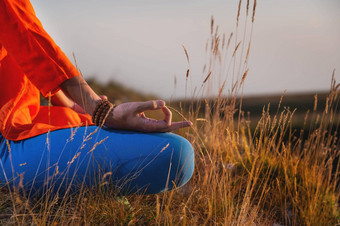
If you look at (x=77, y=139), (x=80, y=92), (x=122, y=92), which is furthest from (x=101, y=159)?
(x=122, y=92)

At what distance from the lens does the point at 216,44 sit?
2203 millimetres

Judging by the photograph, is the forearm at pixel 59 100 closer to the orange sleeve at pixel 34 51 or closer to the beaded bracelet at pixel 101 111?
the orange sleeve at pixel 34 51

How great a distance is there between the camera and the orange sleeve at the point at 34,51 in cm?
152

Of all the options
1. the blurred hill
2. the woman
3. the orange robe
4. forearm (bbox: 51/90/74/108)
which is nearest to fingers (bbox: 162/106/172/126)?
the woman

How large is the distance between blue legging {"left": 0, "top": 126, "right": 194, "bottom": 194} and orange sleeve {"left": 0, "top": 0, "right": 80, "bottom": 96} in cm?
24

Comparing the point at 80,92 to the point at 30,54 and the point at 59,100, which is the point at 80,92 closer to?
the point at 30,54

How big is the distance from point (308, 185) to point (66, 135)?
7.16 ft

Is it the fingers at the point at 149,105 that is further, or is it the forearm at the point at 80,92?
the forearm at the point at 80,92

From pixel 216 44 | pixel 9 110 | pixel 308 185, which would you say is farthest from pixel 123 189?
pixel 308 185

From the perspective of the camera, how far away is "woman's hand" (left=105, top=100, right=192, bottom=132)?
55.3 inches

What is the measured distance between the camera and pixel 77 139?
149cm

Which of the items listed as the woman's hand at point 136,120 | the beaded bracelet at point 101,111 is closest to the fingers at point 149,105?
the woman's hand at point 136,120

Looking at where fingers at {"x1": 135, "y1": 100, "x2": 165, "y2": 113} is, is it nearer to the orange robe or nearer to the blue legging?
the blue legging

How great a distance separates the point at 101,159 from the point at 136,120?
0.74ft
